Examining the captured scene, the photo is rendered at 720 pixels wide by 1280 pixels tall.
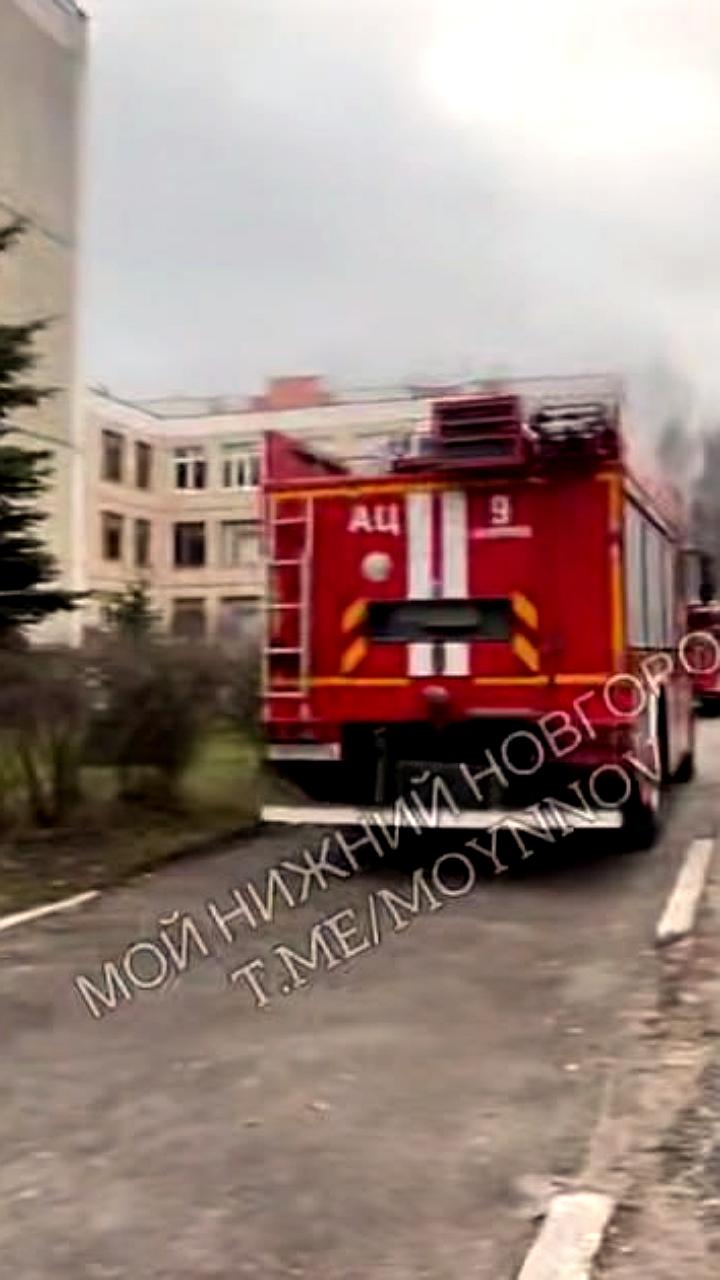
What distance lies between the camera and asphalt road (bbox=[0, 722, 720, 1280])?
181 inches

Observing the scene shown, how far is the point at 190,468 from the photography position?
221 feet

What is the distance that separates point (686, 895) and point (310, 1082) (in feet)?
16.3

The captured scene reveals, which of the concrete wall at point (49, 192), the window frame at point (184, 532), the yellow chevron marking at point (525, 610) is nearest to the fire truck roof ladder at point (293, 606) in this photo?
the yellow chevron marking at point (525, 610)

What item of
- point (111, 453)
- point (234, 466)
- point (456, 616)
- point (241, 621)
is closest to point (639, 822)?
point (456, 616)

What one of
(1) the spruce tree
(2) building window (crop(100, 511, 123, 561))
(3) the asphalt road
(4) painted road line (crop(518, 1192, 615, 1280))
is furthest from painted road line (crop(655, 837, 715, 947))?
(2) building window (crop(100, 511, 123, 561))

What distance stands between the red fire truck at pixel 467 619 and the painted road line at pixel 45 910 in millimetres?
1722

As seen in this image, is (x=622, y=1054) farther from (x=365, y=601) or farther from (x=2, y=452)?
(x=2, y=452)

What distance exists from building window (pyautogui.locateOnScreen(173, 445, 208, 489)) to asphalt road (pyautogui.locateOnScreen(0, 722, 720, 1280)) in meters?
57.3

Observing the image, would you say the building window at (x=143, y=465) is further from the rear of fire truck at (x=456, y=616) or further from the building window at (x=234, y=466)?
the rear of fire truck at (x=456, y=616)

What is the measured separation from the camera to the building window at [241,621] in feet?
42.4

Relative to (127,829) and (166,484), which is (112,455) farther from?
(127,829)

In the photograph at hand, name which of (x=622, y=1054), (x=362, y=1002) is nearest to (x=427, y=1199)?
(x=622, y=1054)

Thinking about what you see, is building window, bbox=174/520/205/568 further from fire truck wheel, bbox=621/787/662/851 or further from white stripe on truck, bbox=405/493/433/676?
white stripe on truck, bbox=405/493/433/676

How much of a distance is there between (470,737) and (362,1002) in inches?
163
